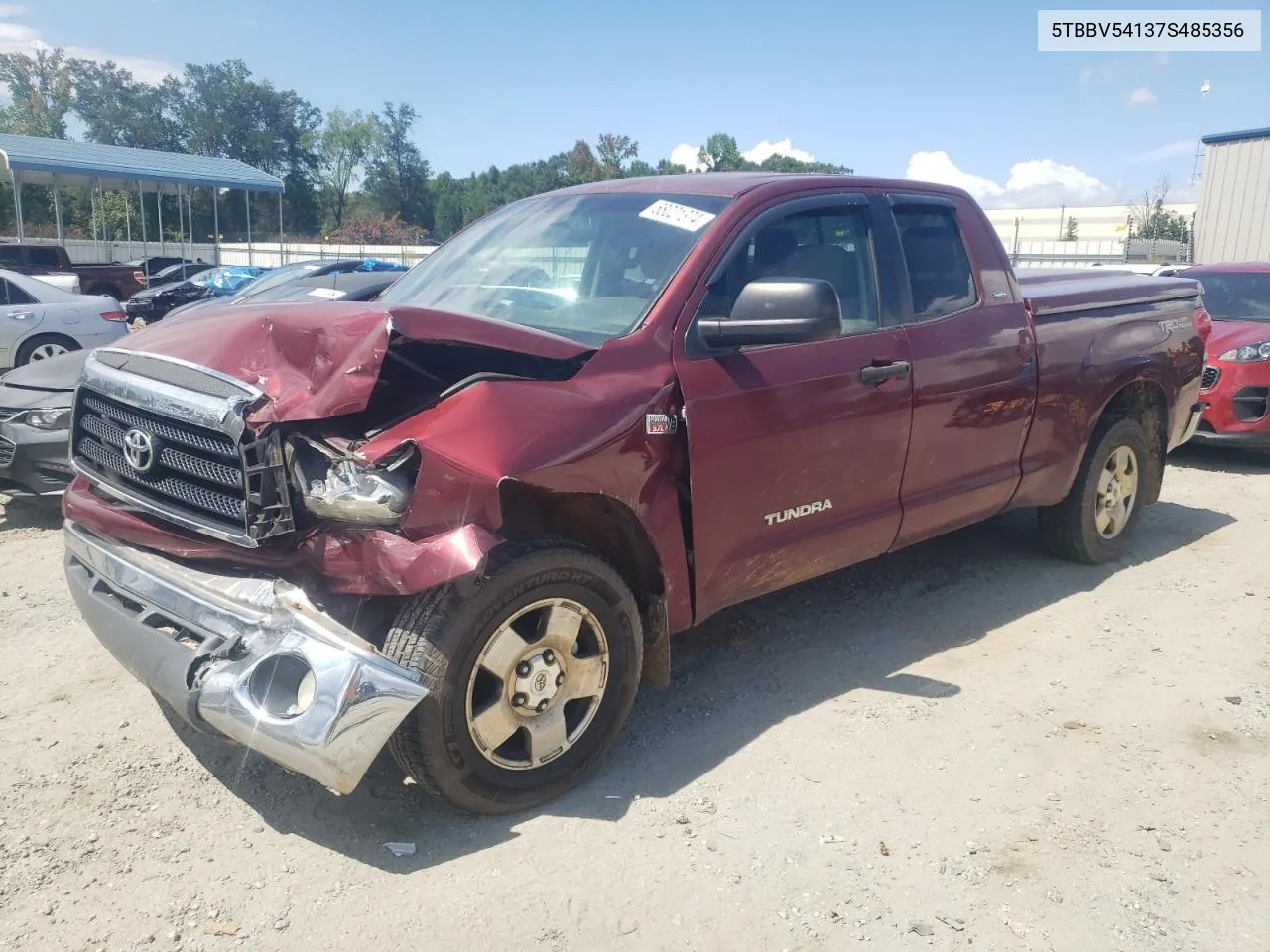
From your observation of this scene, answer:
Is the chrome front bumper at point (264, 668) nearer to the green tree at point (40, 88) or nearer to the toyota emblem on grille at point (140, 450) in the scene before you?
the toyota emblem on grille at point (140, 450)

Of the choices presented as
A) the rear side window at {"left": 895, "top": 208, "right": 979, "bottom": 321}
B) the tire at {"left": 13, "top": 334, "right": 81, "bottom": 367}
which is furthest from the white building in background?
the rear side window at {"left": 895, "top": 208, "right": 979, "bottom": 321}

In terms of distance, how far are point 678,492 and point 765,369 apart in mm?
591

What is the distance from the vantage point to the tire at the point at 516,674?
277 centimetres

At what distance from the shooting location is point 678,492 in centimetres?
328

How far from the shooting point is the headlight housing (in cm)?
809

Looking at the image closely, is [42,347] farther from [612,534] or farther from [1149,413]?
[1149,413]

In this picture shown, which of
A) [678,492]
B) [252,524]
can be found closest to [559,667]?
[678,492]

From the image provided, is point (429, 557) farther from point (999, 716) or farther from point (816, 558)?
point (999, 716)

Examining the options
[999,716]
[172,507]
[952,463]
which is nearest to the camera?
[172,507]

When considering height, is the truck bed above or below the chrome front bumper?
above

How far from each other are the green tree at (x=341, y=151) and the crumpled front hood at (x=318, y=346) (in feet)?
259

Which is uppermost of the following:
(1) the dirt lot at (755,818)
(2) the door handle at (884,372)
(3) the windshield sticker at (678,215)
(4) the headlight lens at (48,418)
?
(3) the windshield sticker at (678,215)

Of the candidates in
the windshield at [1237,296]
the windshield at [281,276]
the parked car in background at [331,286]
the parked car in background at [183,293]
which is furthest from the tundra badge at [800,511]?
the parked car in background at [183,293]

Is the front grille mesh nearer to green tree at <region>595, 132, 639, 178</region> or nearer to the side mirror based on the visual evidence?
the side mirror
